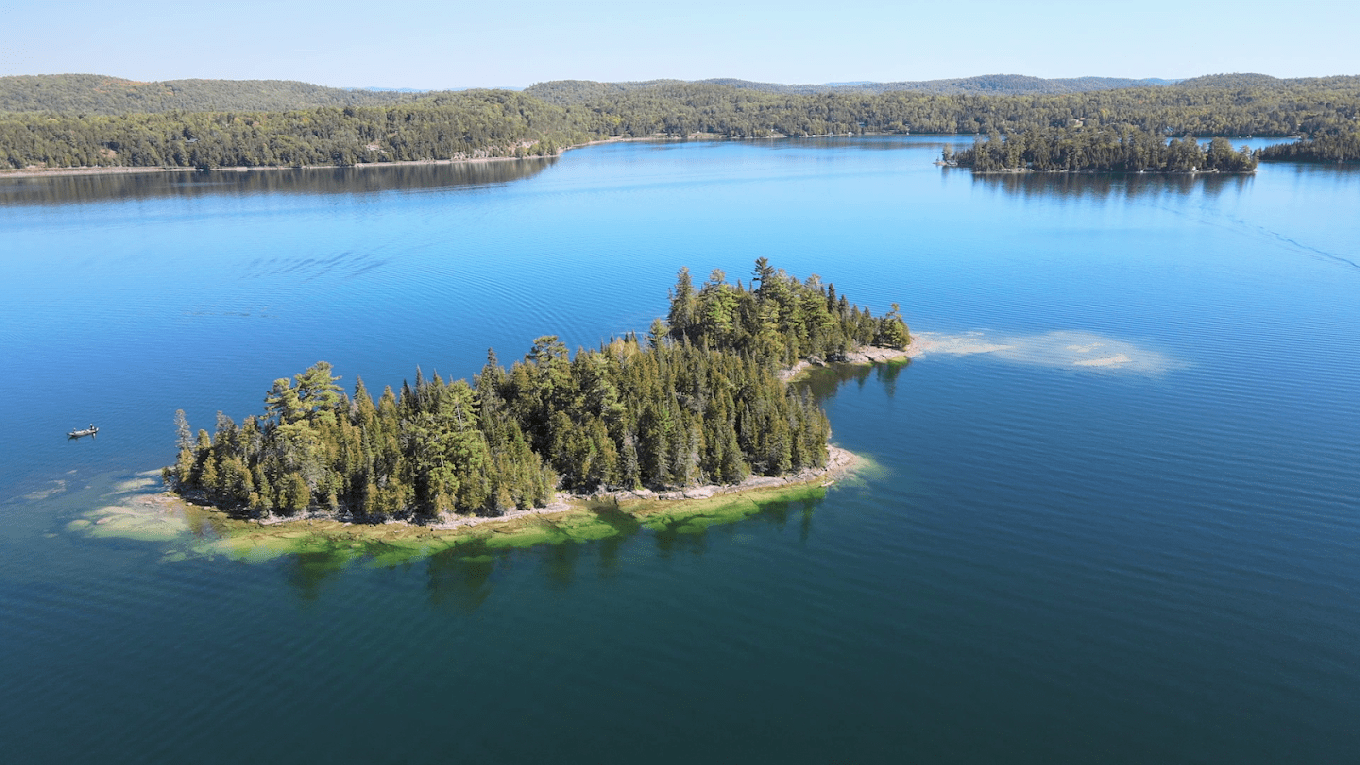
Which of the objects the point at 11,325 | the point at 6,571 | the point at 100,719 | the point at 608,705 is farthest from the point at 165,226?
the point at 608,705

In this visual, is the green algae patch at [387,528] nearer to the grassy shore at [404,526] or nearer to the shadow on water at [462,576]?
the grassy shore at [404,526]

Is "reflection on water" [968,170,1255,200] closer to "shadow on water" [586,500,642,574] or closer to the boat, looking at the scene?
"shadow on water" [586,500,642,574]

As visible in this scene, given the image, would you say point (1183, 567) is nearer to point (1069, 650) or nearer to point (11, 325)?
point (1069, 650)

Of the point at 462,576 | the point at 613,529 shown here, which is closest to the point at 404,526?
the point at 462,576

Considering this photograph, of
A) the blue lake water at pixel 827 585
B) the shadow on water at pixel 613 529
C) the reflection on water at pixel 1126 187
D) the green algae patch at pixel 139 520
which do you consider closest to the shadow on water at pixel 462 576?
the blue lake water at pixel 827 585

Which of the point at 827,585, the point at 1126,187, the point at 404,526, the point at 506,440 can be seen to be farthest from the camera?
the point at 1126,187

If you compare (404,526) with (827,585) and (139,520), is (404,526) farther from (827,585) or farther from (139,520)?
(827,585)

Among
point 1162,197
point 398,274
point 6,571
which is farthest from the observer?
point 1162,197
